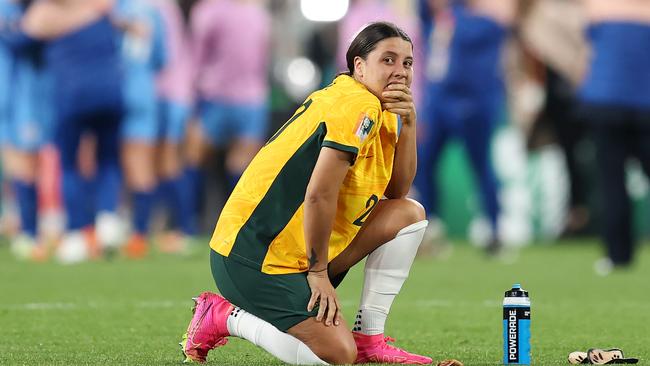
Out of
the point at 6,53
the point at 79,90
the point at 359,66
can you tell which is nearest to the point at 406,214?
the point at 359,66

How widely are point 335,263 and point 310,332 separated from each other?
43 centimetres

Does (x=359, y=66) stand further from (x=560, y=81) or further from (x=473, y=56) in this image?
(x=560, y=81)

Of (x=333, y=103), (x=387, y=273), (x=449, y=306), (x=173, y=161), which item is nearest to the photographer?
(x=333, y=103)

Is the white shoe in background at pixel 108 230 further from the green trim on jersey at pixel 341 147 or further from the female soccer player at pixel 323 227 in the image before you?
the green trim on jersey at pixel 341 147

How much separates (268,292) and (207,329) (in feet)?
1.05

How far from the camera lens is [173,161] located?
1330cm

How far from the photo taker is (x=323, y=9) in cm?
2123

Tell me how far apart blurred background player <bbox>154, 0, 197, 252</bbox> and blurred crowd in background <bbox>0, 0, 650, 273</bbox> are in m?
0.02

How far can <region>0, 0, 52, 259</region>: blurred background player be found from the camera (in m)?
12.3

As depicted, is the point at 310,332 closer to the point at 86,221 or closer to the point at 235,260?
the point at 235,260

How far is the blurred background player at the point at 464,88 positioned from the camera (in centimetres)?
1203

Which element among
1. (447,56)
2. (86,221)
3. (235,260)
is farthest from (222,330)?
(447,56)

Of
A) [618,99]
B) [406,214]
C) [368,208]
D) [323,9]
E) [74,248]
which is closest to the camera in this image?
[368,208]

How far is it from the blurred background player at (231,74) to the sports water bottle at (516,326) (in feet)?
27.8
